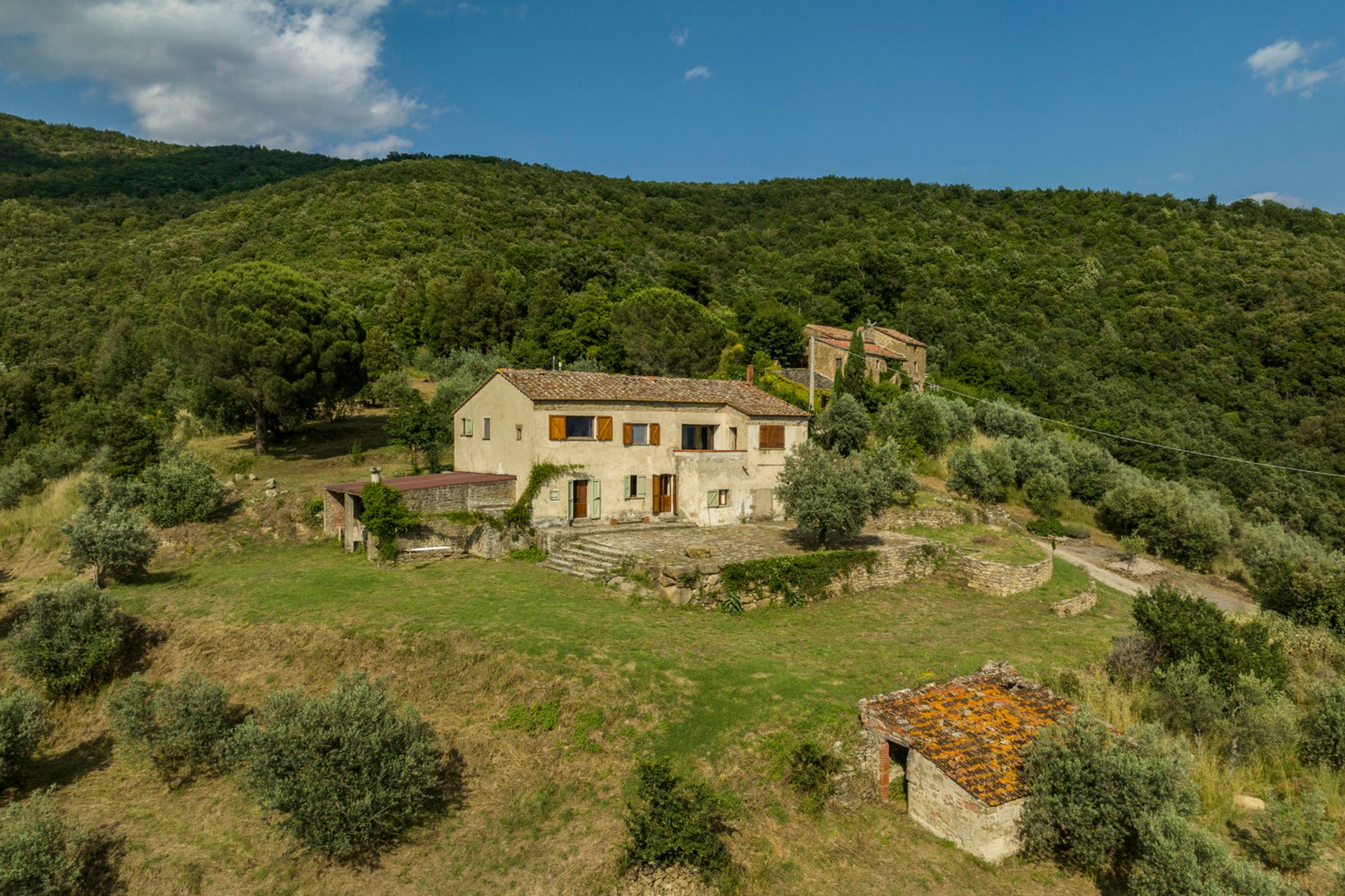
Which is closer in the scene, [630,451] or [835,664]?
[835,664]

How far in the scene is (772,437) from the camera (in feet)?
83.1

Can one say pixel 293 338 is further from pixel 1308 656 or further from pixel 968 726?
pixel 1308 656

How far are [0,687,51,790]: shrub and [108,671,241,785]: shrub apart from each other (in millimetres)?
983

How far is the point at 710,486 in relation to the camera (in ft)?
77.8

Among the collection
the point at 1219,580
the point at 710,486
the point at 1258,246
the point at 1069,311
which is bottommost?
the point at 1219,580

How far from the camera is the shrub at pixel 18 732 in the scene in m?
9.90

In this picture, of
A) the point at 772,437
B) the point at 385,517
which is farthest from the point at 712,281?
the point at 385,517

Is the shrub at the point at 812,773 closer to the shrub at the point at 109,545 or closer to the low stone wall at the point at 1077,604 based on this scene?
the low stone wall at the point at 1077,604

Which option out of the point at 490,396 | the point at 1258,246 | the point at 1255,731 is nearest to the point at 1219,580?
the point at 1255,731

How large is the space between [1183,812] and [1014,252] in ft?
256

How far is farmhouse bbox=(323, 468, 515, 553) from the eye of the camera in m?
19.8

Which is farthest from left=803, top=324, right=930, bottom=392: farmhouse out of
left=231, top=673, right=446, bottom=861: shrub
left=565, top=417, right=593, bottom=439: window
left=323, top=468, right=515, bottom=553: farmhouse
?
left=231, top=673, right=446, bottom=861: shrub

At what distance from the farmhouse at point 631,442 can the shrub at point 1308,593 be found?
48.7ft

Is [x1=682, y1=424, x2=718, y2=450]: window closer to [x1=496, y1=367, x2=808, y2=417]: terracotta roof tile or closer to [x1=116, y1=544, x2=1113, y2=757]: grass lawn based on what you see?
[x1=496, y1=367, x2=808, y2=417]: terracotta roof tile
